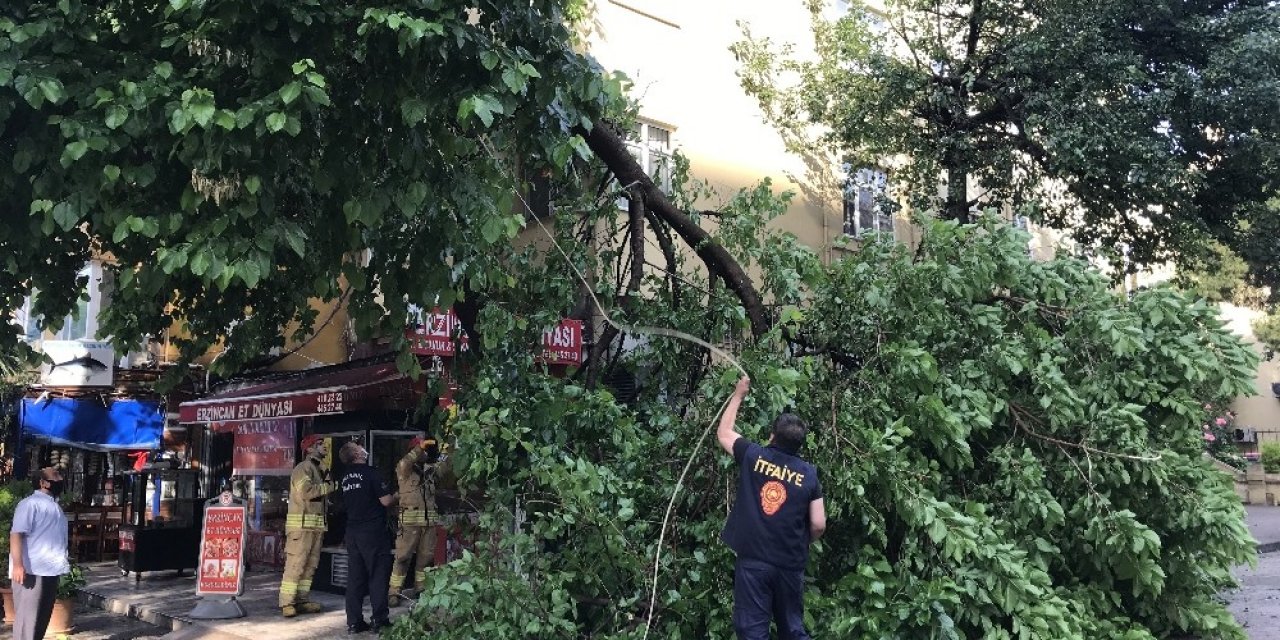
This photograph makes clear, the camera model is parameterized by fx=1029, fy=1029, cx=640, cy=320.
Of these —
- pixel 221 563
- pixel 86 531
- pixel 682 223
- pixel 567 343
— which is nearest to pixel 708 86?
pixel 567 343

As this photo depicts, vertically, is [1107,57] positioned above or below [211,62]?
above

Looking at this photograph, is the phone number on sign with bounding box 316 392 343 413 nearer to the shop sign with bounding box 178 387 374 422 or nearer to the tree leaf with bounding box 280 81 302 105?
the shop sign with bounding box 178 387 374 422

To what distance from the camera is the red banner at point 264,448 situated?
46.0 feet

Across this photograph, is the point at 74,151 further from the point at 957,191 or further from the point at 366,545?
the point at 957,191

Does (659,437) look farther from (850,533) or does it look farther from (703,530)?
(850,533)

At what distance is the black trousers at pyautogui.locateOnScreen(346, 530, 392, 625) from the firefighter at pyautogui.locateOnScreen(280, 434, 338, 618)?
1.26 m

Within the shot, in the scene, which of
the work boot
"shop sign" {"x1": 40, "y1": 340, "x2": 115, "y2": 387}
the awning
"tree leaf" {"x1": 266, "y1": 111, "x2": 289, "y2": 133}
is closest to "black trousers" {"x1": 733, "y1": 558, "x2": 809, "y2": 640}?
"tree leaf" {"x1": 266, "y1": 111, "x2": 289, "y2": 133}

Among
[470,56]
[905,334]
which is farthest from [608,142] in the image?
[905,334]

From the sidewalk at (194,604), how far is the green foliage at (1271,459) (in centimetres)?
2217

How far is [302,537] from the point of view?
10125mm

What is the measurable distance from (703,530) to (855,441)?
1055 mm

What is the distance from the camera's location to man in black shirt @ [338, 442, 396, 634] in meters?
8.99

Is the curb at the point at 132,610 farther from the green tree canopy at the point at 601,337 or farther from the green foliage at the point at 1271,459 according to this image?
the green foliage at the point at 1271,459

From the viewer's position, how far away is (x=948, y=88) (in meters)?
13.6
